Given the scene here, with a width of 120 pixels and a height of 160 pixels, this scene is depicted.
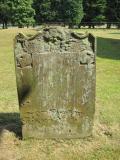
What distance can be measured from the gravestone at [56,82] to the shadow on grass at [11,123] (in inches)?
17.0

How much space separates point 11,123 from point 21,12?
2246 inches

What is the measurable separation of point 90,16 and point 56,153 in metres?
75.2

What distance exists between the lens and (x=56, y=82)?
25.1 feet

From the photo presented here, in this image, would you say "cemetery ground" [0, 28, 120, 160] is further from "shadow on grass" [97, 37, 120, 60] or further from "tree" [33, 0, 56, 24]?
"tree" [33, 0, 56, 24]

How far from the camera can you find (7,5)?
6281 cm

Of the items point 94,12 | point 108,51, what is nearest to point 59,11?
point 94,12

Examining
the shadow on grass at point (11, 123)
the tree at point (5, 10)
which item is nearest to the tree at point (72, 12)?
the tree at point (5, 10)

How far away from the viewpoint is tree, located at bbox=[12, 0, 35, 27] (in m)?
63.7

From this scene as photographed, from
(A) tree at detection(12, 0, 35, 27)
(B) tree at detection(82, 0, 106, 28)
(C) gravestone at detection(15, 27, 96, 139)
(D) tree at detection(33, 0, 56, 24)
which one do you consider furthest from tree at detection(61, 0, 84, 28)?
(C) gravestone at detection(15, 27, 96, 139)

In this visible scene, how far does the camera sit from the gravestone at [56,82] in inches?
293

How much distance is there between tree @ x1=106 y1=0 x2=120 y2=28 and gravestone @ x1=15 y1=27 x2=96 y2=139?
2870 inches

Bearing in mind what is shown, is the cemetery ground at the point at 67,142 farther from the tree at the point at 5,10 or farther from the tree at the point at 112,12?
the tree at the point at 112,12

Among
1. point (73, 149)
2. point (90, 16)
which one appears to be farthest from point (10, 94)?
point (90, 16)

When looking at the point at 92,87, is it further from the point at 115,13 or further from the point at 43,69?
the point at 115,13
